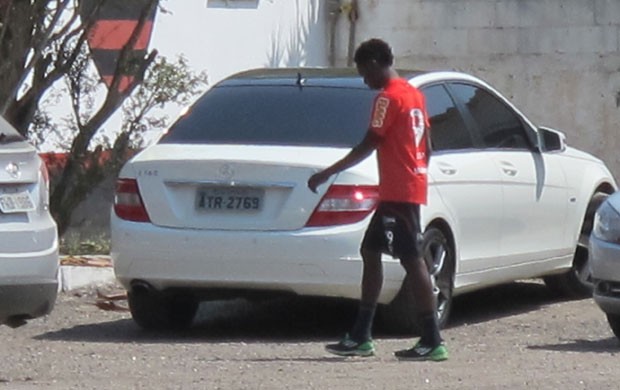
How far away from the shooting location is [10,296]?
760 cm

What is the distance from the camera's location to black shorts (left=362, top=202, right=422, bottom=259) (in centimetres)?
848

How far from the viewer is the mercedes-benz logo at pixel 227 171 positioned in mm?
9133

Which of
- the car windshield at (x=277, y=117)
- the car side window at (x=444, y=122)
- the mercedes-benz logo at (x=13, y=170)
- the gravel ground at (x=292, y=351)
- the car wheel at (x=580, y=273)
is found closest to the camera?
the mercedes-benz logo at (x=13, y=170)

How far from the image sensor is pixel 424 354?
847cm

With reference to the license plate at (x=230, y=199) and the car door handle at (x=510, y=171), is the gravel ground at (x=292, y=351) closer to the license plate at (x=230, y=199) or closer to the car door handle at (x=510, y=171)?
the license plate at (x=230, y=199)

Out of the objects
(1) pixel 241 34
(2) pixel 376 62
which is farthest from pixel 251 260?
(1) pixel 241 34

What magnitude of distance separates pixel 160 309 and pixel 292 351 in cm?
111

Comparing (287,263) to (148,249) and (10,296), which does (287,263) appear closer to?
(148,249)

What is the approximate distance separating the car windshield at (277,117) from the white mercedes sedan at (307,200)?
1 centimetres

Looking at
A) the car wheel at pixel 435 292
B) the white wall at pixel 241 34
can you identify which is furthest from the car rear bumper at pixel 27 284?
the white wall at pixel 241 34

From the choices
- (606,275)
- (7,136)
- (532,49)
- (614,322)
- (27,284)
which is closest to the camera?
(27,284)

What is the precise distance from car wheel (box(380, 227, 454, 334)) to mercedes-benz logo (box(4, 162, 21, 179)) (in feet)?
7.98

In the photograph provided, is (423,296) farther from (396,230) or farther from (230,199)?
(230,199)

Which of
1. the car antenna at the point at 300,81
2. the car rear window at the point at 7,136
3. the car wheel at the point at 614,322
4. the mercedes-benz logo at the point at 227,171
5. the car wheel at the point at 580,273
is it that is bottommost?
the car wheel at the point at 580,273
